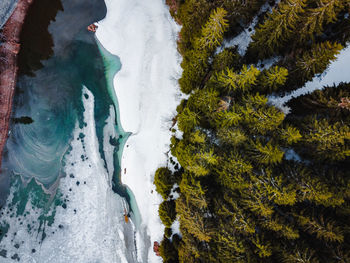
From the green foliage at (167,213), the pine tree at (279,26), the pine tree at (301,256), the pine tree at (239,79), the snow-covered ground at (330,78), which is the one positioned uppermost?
the pine tree at (279,26)

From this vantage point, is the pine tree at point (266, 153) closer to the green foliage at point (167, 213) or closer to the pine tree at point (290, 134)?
the pine tree at point (290, 134)

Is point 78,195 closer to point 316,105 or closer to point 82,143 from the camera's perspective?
point 82,143

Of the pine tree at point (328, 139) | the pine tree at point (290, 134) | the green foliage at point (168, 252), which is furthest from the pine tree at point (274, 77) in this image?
the green foliage at point (168, 252)

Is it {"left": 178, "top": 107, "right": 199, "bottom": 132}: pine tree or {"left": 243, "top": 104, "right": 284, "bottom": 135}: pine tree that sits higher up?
{"left": 178, "top": 107, "right": 199, "bottom": 132}: pine tree

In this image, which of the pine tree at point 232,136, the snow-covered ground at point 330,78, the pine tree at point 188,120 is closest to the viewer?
the pine tree at point 232,136

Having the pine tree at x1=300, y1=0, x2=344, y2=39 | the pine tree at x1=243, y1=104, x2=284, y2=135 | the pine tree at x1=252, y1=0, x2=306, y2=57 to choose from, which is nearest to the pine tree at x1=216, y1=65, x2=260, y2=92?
the pine tree at x1=243, y1=104, x2=284, y2=135

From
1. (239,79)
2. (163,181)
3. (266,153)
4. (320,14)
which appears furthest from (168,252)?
(320,14)

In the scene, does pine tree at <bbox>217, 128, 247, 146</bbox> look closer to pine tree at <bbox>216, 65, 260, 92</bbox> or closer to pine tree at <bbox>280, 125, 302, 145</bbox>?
pine tree at <bbox>280, 125, 302, 145</bbox>
